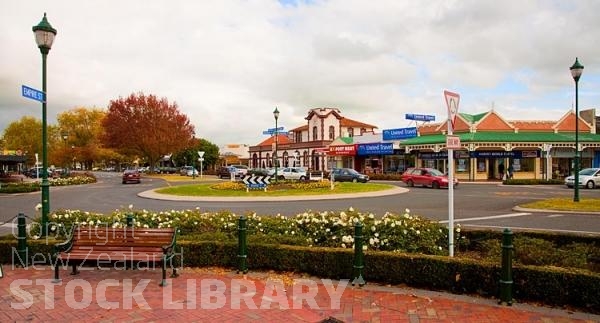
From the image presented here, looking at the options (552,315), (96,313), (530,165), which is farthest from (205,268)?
(530,165)

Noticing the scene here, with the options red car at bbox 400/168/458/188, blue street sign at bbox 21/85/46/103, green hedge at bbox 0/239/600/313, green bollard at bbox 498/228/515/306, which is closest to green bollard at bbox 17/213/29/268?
green hedge at bbox 0/239/600/313

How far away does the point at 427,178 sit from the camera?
109ft

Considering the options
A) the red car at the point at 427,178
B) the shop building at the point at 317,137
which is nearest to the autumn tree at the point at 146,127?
the shop building at the point at 317,137

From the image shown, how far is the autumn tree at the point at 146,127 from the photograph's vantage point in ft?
206

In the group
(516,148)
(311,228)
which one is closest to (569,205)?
(311,228)

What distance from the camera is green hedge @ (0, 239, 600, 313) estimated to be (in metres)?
5.38

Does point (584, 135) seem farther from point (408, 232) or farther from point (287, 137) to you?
point (287, 137)

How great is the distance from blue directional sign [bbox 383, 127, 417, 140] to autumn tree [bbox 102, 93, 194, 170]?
30232 millimetres

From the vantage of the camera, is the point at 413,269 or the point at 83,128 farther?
the point at 83,128

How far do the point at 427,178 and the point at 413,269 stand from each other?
27.9 metres

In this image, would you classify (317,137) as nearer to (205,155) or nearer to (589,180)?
(205,155)

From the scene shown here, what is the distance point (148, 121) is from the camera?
2495 inches

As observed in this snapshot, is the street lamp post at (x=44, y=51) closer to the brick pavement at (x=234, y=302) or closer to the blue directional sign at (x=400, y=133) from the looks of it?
the brick pavement at (x=234, y=302)

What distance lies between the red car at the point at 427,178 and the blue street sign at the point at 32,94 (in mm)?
27465
